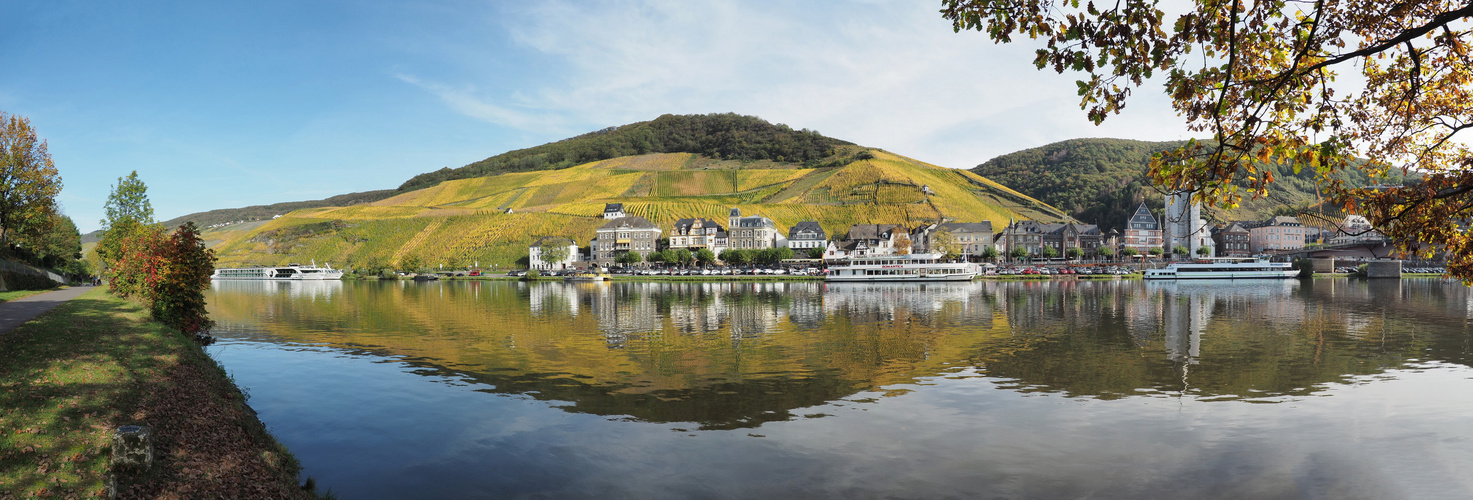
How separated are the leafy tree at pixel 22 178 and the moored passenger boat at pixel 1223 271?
12426cm

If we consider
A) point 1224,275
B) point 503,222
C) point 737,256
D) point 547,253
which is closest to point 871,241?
point 737,256

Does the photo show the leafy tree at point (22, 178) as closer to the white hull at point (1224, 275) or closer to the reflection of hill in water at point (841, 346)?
the reflection of hill in water at point (841, 346)

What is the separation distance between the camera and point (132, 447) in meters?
8.15

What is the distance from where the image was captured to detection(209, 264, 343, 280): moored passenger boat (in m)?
137

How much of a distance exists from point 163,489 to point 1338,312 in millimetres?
58296

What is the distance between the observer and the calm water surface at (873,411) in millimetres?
11469

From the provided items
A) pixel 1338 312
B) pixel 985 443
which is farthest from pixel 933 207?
pixel 985 443

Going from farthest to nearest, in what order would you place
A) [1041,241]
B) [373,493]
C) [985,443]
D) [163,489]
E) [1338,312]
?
[1041,241] < [1338,312] < [985,443] < [373,493] < [163,489]

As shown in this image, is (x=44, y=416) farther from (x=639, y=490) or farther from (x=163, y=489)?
(x=639, y=490)

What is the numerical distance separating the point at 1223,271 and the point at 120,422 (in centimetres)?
12657

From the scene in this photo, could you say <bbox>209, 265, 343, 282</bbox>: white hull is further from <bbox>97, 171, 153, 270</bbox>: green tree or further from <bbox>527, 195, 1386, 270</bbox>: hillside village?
<bbox>97, 171, 153, 270</bbox>: green tree

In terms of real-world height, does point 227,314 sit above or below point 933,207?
below

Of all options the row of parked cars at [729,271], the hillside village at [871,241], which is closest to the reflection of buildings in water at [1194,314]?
the row of parked cars at [729,271]

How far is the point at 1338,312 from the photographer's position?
146ft
